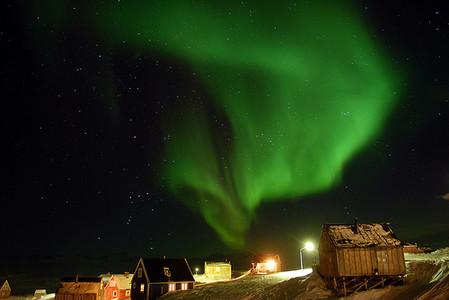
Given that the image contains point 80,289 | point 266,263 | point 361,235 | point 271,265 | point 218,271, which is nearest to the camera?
point 361,235

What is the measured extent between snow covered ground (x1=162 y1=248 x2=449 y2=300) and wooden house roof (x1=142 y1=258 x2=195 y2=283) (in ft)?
24.6

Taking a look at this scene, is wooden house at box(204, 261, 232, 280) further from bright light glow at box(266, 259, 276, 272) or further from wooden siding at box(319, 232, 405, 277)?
wooden siding at box(319, 232, 405, 277)

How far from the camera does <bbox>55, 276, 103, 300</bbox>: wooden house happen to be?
75500 mm

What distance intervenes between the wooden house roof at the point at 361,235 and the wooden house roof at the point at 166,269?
106ft

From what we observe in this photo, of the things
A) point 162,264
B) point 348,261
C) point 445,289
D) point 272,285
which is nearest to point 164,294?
point 162,264

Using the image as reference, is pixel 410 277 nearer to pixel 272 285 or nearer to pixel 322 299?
pixel 322 299

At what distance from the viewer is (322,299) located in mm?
39688

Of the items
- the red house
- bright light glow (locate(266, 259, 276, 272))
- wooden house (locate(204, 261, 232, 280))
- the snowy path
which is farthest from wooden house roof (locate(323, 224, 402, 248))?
the red house

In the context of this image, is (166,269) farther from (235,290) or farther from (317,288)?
(317,288)

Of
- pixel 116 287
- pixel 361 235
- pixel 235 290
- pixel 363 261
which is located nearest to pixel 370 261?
pixel 363 261

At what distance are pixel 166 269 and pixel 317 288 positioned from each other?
32.7 m

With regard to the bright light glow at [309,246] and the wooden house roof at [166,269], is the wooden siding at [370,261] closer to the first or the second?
the bright light glow at [309,246]

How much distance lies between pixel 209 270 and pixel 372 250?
171 feet

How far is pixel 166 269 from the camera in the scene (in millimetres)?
68500
